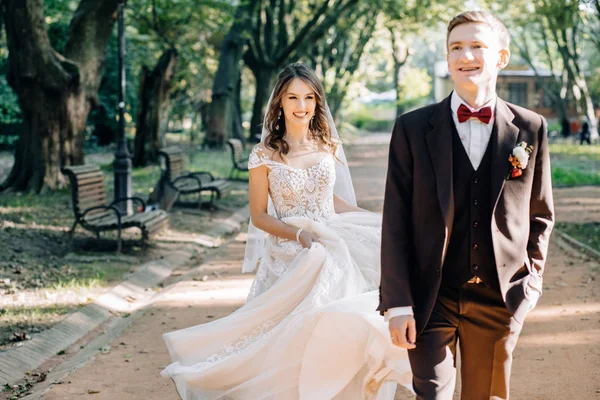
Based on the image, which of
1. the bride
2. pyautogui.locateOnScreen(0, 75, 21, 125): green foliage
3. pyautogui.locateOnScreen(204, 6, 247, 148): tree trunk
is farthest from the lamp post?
pyautogui.locateOnScreen(204, 6, 247, 148): tree trunk

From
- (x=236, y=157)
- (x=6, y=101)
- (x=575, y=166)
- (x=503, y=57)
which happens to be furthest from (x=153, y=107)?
(x=503, y=57)

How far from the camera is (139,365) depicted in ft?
22.2

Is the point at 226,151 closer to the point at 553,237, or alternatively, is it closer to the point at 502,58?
the point at 553,237

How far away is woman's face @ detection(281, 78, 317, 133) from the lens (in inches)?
220

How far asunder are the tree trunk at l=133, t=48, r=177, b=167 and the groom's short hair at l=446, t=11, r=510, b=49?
19.4 metres

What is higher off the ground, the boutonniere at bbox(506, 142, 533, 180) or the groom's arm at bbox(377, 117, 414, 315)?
the boutonniere at bbox(506, 142, 533, 180)

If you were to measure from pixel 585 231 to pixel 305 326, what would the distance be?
31.9 ft

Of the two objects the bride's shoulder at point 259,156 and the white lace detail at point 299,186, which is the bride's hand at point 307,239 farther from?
the bride's shoulder at point 259,156

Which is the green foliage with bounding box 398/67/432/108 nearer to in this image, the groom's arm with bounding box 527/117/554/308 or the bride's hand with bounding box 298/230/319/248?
the bride's hand with bounding box 298/230/319/248

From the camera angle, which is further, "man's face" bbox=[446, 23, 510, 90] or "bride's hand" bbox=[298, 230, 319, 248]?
"bride's hand" bbox=[298, 230, 319, 248]

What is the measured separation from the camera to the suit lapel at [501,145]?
3.42 meters

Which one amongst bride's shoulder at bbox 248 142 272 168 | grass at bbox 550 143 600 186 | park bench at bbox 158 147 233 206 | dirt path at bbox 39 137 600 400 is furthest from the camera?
grass at bbox 550 143 600 186

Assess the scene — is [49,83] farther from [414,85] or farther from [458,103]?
[414,85]

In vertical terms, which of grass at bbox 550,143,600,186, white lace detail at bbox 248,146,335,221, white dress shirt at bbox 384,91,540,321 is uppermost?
white dress shirt at bbox 384,91,540,321
